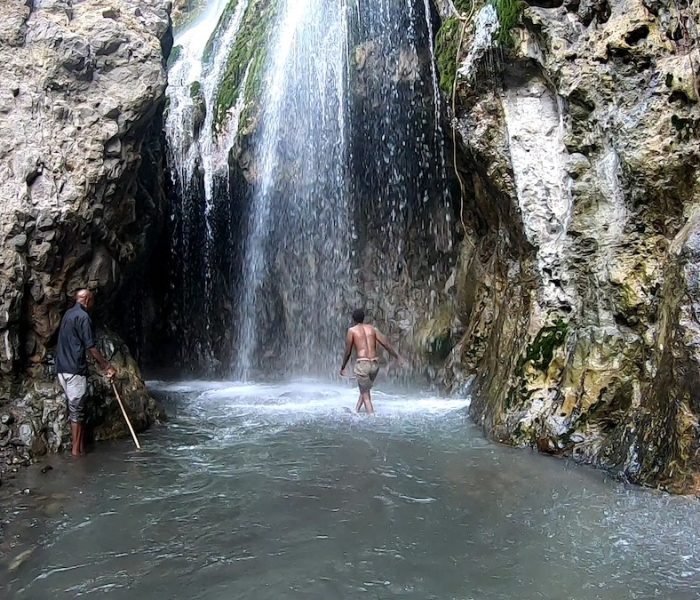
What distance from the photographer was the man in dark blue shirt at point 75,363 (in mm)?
7262

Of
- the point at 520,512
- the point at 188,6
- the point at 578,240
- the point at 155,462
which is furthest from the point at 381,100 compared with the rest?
the point at 188,6

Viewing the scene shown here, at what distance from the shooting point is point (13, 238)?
24.6 feet

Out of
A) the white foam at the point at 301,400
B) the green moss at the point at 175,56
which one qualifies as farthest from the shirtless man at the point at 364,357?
the green moss at the point at 175,56

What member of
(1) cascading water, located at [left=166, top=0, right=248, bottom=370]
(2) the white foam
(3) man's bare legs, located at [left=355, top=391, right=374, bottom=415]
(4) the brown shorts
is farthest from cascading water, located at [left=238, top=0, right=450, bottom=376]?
(3) man's bare legs, located at [left=355, top=391, right=374, bottom=415]

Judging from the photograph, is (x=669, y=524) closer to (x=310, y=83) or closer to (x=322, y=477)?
(x=322, y=477)

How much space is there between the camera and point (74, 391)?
7273 mm

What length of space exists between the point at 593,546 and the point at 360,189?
1075 cm

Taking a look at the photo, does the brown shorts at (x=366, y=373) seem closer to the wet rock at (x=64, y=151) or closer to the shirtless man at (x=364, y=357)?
the shirtless man at (x=364, y=357)

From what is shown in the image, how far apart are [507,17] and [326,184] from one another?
21.4 ft

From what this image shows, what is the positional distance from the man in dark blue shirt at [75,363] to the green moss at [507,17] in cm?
655

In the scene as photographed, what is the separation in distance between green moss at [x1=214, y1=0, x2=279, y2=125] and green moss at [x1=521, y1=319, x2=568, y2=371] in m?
9.76

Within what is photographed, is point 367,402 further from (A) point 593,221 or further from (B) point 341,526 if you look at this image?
(B) point 341,526

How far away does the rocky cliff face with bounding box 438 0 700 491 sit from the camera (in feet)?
19.5

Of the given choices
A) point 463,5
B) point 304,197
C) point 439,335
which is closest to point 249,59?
point 304,197
